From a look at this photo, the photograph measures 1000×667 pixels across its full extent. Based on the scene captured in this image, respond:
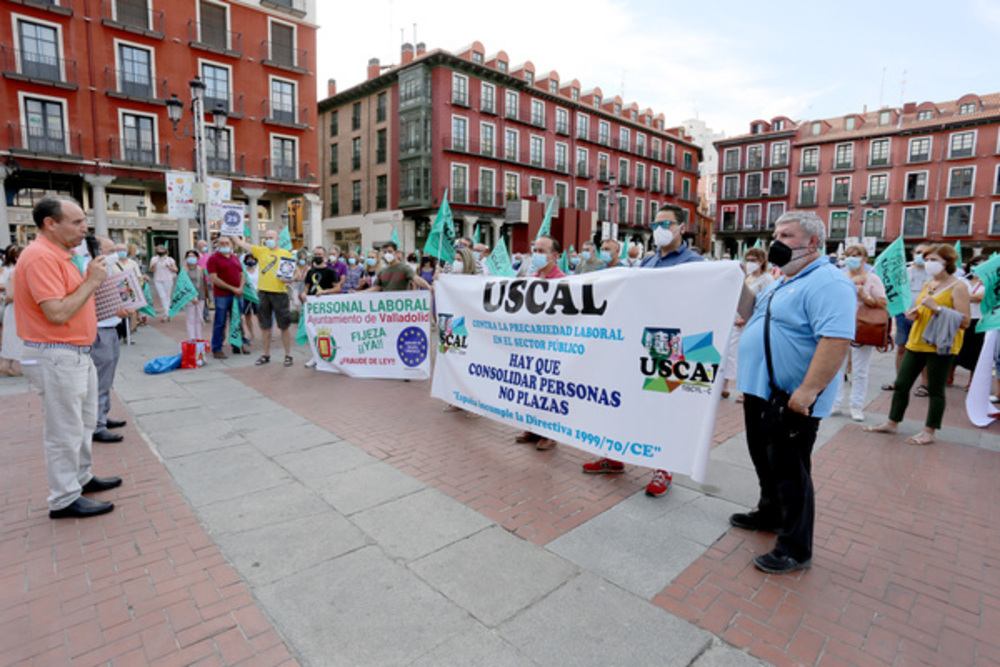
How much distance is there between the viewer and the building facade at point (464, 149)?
34688 mm

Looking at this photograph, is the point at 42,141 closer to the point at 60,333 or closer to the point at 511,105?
the point at 60,333

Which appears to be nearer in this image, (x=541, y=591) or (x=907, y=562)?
(x=541, y=591)

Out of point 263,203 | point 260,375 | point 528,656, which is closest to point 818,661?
point 528,656

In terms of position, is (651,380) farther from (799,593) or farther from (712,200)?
(712,200)

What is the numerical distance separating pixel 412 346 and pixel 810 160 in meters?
57.2

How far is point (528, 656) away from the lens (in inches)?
90.5

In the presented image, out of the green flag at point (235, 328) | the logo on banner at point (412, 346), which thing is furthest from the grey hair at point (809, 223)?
the green flag at point (235, 328)

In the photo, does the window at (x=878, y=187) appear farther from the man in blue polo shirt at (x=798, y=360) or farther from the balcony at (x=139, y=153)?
the man in blue polo shirt at (x=798, y=360)

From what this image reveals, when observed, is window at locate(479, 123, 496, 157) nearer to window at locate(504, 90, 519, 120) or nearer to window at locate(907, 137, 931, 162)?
window at locate(504, 90, 519, 120)

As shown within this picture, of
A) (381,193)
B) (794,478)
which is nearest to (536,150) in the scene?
(381,193)

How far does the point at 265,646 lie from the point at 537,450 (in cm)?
285

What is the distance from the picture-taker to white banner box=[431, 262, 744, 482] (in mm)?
3352

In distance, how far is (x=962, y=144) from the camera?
43656mm

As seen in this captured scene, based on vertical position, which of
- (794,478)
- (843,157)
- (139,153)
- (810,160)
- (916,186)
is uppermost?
(810,160)
